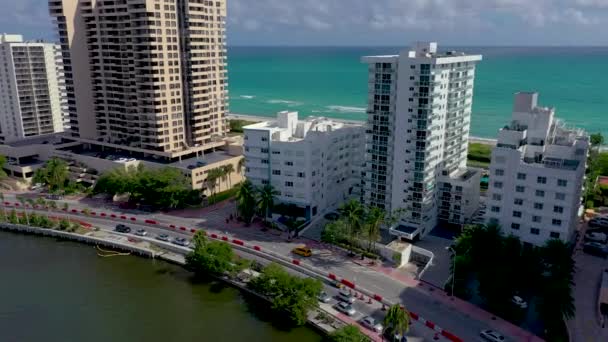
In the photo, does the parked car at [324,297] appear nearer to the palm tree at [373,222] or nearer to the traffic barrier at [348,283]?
the traffic barrier at [348,283]

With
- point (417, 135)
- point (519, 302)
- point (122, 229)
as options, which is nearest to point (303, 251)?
point (417, 135)

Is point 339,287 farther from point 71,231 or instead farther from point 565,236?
point 71,231

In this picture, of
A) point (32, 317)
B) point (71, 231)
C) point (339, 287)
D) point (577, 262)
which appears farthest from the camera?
point (71, 231)

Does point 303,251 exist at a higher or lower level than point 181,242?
higher

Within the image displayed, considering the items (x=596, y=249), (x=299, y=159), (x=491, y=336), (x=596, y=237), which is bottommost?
(x=491, y=336)

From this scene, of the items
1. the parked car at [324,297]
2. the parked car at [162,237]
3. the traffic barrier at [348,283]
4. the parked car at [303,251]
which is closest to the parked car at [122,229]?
the parked car at [162,237]

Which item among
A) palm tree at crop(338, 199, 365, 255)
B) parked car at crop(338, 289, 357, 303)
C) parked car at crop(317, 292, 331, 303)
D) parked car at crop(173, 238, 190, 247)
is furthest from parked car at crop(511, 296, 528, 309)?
parked car at crop(173, 238, 190, 247)

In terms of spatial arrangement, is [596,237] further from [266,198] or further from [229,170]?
[229,170]

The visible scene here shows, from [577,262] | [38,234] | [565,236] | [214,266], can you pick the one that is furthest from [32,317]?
[577,262]
